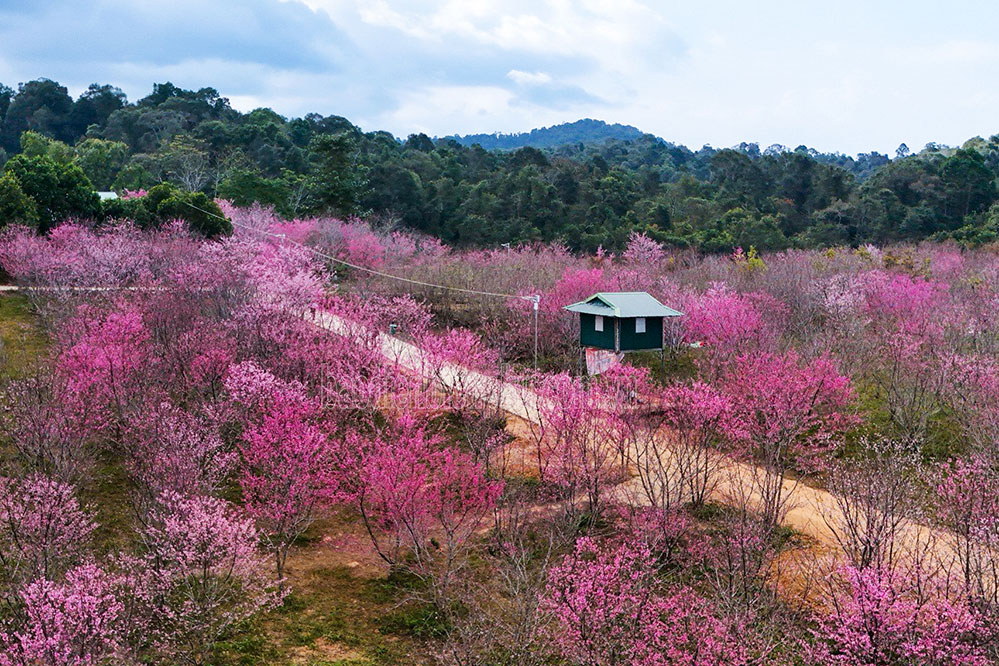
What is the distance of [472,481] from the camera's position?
1584 centimetres

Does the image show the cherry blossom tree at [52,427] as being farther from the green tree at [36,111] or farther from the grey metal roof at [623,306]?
the green tree at [36,111]

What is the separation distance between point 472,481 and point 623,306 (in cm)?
1014

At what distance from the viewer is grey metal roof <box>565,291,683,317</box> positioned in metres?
24.0

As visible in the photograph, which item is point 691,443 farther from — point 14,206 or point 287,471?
point 14,206

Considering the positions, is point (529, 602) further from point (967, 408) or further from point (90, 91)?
point (90, 91)

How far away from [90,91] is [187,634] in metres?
82.8

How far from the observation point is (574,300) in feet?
98.4

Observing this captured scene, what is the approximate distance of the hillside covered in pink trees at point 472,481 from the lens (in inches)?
428

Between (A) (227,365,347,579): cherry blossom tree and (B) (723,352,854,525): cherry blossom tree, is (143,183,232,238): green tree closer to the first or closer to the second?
(A) (227,365,347,579): cherry blossom tree

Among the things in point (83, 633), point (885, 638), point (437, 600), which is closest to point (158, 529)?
point (83, 633)

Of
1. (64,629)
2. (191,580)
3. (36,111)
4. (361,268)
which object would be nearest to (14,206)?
(361,268)

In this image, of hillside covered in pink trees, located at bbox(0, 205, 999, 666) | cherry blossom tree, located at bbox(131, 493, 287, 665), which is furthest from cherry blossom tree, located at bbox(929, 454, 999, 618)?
cherry blossom tree, located at bbox(131, 493, 287, 665)

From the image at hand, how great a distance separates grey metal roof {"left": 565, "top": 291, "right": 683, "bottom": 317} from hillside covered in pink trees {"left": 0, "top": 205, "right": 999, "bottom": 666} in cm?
233

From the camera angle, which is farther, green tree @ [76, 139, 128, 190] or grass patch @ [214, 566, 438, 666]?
green tree @ [76, 139, 128, 190]
